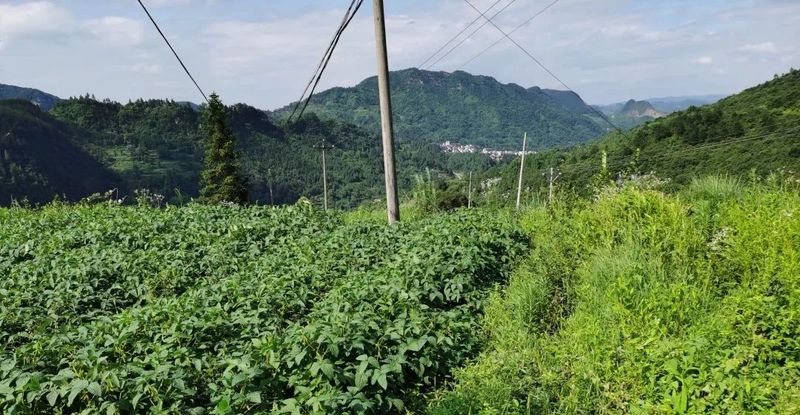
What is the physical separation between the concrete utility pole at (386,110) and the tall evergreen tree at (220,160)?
36912 mm

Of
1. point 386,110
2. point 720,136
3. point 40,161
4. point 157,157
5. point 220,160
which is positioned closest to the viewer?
point 386,110

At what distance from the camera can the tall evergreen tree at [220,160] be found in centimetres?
4494

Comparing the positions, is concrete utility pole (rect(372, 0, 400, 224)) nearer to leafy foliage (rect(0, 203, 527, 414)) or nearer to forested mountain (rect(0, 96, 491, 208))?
leafy foliage (rect(0, 203, 527, 414))

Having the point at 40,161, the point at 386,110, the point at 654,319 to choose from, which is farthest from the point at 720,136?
the point at 40,161

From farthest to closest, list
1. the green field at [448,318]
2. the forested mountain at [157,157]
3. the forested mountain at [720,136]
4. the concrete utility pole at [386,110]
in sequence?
the forested mountain at [157,157] < the forested mountain at [720,136] < the concrete utility pole at [386,110] < the green field at [448,318]

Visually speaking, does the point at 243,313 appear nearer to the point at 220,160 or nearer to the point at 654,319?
the point at 654,319

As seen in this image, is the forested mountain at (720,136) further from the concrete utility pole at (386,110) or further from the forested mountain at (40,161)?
the forested mountain at (40,161)

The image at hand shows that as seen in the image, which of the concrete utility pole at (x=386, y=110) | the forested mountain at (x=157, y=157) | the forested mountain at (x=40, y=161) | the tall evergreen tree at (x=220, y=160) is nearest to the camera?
the concrete utility pole at (x=386, y=110)

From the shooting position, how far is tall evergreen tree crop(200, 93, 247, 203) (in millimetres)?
44938

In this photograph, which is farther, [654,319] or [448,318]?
[448,318]

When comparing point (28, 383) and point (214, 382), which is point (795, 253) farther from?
point (28, 383)

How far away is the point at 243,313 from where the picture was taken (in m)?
5.13

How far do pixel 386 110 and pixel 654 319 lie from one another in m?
6.74

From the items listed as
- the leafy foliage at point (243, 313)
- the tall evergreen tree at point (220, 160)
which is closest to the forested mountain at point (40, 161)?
the tall evergreen tree at point (220, 160)
